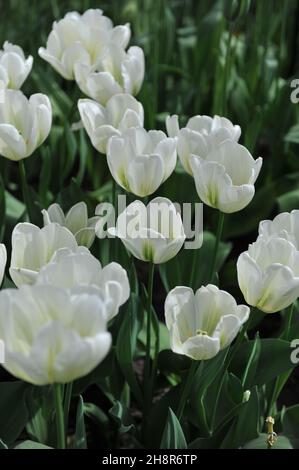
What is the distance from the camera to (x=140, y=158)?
1.19 meters

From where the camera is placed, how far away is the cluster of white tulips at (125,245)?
0.84 meters

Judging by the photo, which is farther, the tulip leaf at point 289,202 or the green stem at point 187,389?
the tulip leaf at point 289,202

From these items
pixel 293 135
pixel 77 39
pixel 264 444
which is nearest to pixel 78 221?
pixel 264 444

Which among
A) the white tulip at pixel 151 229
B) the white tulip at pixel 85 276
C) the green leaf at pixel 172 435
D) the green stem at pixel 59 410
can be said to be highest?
the white tulip at pixel 85 276

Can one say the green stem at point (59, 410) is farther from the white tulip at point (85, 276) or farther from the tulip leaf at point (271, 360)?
the tulip leaf at point (271, 360)

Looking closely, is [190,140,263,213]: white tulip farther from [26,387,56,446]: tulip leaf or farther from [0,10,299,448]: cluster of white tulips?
[26,387,56,446]: tulip leaf

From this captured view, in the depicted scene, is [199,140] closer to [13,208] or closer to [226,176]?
[226,176]

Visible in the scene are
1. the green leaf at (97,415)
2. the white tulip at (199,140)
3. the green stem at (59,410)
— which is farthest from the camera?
the green leaf at (97,415)

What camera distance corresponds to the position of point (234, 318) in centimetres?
101

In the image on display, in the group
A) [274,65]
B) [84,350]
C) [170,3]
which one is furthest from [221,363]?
[170,3]

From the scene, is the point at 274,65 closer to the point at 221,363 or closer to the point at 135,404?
the point at 135,404

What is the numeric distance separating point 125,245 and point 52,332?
1.10 feet

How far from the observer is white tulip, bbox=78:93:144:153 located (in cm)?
135

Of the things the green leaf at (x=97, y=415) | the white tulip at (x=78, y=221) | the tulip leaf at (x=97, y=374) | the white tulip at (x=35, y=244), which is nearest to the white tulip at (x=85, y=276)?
the white tulip at (x=35, y=244)
